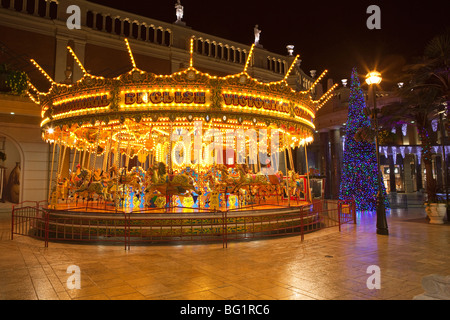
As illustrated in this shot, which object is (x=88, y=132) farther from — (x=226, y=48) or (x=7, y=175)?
(x=226, y=48)

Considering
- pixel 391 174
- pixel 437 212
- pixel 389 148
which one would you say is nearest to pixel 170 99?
pixel 437 212

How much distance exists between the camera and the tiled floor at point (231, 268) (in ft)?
16.3

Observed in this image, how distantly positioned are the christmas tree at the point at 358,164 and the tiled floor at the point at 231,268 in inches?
342

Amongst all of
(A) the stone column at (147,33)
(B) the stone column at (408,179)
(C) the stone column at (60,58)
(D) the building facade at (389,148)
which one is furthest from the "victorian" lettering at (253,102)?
(B) the stone column at (408,179)

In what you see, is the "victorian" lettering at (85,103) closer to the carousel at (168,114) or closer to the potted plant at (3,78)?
the carousel at (168,114)

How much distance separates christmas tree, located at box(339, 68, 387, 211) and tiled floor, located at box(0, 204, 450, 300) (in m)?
8.68

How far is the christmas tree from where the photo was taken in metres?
18.6

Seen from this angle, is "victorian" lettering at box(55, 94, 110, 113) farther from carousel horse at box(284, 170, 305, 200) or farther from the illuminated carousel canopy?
carousel horse at box(284, 170, 305, 200)

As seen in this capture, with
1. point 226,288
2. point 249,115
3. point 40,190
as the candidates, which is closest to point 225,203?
point 249,115

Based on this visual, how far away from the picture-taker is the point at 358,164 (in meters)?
18.9

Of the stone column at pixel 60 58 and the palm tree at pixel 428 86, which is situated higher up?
the stone column at pixel 60 58

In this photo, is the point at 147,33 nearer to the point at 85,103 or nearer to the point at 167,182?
the point at 85,103

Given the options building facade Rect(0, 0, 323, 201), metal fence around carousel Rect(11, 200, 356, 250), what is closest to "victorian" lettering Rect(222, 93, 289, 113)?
metal fence around carousel Rect(11, 200, 356, 250)

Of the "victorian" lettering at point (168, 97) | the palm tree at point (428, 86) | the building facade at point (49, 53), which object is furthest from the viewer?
the building facade at point (49, 53)
